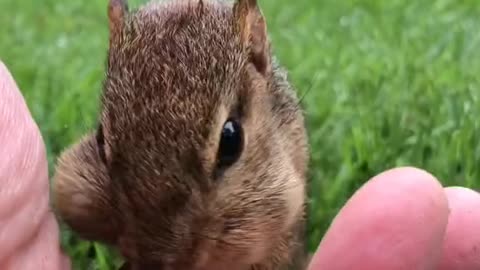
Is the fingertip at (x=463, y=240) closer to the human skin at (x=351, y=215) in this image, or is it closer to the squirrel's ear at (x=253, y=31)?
the human skin at (x=351, y=215)

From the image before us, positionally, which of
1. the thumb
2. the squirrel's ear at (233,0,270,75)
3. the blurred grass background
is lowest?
the blurred grass background

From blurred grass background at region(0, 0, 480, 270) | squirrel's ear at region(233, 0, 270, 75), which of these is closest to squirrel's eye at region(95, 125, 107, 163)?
squirrel's ear at region(233, 0, 270, 75)

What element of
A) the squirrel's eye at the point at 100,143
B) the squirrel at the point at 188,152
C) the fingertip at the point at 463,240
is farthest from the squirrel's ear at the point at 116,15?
the fingertip at the point at 463,240

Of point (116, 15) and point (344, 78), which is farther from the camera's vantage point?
point (344, 78)

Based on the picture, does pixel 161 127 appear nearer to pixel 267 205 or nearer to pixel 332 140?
pixel 267 205

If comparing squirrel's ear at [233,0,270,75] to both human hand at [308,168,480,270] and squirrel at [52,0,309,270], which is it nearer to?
squirrel at [52,0,309,270]

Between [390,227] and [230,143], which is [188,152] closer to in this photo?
[230,143]

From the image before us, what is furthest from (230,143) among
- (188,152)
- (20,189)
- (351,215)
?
(20,189)

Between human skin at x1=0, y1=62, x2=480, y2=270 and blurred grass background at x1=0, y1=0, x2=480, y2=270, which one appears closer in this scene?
human skin at x1=0, y1=62, x2=480, y2=270
